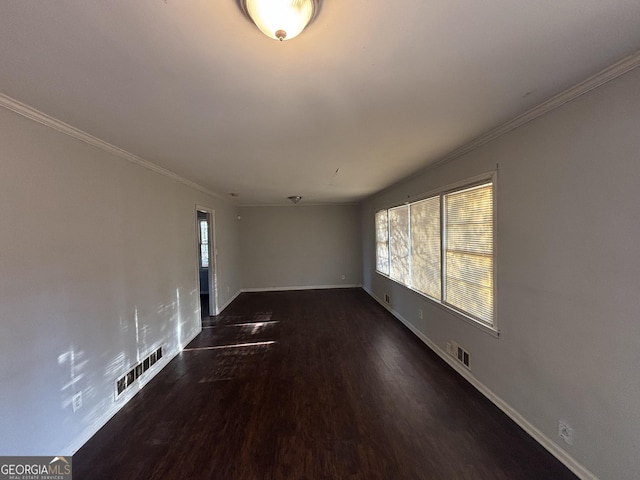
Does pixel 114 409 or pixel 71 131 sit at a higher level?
pixel 71 131

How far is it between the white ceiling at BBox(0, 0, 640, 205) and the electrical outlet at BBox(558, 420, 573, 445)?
2123 millimetres

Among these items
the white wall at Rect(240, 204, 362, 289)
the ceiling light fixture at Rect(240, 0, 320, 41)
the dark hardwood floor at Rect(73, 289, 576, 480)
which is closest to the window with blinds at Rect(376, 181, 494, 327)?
the dark hardwood floor at Rect(73, 289, 576, 480)

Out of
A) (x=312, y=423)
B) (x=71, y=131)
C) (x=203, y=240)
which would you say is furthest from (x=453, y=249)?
(x=203, y=240)

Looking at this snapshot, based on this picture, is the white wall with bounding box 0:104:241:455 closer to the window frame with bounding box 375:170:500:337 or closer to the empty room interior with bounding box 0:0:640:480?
the empty room interior with bounding box 0:0:640:480

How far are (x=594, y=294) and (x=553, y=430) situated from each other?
3.35 feet

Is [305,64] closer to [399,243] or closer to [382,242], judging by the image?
[399,243]

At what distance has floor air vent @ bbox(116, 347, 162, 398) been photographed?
2493mm

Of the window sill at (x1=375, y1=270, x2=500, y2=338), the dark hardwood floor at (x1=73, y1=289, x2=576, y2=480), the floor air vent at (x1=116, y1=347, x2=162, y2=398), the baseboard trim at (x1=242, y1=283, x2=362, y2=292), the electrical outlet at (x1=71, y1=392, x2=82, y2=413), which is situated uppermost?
the window sill at (x1=375, y1=270, x2=500, y2=338)

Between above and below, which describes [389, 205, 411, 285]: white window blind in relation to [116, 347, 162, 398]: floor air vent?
above

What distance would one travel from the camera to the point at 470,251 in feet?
9.12

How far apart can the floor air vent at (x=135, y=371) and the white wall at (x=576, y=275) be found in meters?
3.42

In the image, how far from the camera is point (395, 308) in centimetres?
499

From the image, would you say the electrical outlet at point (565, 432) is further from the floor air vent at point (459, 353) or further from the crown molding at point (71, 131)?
the crown molding at point (71, 131)

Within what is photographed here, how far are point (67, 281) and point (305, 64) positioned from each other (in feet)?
7.20
